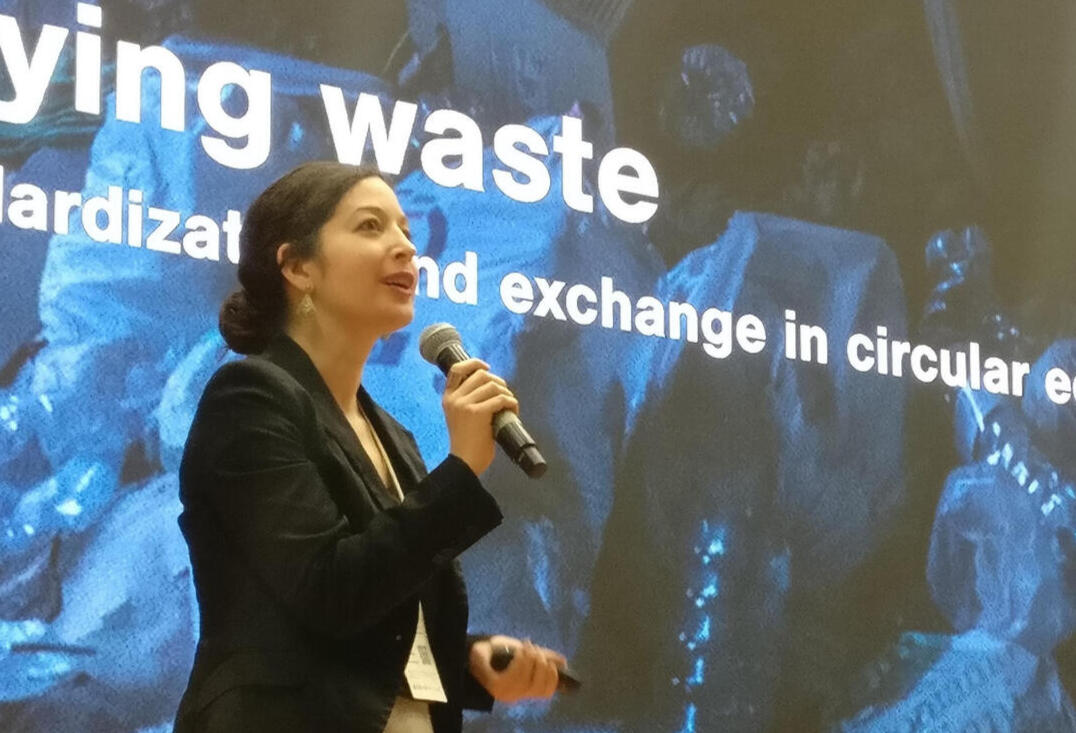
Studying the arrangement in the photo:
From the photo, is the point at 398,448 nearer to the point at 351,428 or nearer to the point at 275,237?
the point at 351,428

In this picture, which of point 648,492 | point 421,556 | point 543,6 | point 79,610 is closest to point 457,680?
point 421,556

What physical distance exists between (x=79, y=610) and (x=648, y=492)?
1.44 meters

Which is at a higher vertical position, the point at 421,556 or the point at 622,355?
the point at 622,355

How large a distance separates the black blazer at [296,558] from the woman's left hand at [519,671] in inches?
3.4

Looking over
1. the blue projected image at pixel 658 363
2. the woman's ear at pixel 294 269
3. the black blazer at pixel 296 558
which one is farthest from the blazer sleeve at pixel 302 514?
the blue projected image at pixel 658 363

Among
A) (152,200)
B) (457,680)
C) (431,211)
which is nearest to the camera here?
(457,680)

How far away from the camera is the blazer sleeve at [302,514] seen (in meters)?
1.71

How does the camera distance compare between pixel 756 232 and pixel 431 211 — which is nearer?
pixel 431 211

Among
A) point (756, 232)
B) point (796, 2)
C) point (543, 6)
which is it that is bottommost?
point (756, 232)

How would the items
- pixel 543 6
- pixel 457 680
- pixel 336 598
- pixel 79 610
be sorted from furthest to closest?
pixel 543 6
pixel 79 610
pixel 457 680
pixel 336 598

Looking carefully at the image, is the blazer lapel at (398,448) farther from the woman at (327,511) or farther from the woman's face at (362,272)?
the woman's face at (362,272)

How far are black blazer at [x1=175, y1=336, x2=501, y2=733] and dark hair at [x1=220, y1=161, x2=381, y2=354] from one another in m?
0.22

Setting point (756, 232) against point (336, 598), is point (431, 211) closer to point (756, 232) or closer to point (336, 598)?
point (756, 232)

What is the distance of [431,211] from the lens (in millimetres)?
3801
